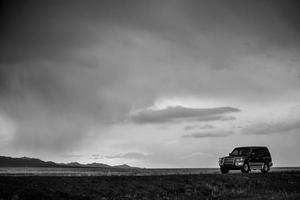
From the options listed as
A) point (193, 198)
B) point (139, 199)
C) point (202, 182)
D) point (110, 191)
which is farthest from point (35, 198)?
point (202, 182)

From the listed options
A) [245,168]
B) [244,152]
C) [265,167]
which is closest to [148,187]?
[245,168]

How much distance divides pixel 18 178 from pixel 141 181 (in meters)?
7.89

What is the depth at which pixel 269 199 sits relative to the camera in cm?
2414

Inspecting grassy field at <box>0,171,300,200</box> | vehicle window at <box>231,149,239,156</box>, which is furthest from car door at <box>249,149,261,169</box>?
grassy field at <box>0,171,300,200</box>

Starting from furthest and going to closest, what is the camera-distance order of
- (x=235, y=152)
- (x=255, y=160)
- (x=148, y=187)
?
(x=235, y=152), (x=255, y=160), (x=148, y=187)

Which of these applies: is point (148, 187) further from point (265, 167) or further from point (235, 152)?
point (265, 167)

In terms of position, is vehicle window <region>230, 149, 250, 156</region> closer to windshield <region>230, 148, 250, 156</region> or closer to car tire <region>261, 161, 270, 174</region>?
windshield <region>230, 148, 250, 156</region>

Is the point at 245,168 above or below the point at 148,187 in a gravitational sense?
above

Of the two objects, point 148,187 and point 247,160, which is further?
point 247,160

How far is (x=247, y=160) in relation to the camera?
3734 cm


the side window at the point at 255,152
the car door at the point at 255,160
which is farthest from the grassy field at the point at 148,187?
the side window at the point at 255,152

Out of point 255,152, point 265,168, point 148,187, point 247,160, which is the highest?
point 255,152

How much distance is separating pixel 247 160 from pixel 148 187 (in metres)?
15.8

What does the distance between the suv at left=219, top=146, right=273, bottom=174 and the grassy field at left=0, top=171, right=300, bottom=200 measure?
3.11 m
